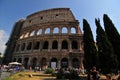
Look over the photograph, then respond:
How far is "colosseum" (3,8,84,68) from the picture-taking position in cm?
3481

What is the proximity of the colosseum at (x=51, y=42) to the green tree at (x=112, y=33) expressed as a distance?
12.9 metres

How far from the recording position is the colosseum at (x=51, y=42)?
34.8 metres

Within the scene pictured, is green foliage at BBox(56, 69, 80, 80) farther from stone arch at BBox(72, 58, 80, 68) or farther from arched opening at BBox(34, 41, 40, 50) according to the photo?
arched opening at BBox(34, 41, 40, 50)

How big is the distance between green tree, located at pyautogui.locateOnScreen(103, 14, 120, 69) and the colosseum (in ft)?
42.3

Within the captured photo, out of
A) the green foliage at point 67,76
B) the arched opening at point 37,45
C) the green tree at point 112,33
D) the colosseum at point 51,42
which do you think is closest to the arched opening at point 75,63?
the colosseum at point 51,42

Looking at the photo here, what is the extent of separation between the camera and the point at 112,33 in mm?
22125

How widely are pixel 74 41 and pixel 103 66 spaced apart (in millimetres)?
17035

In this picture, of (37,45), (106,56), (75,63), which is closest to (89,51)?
(106,56)

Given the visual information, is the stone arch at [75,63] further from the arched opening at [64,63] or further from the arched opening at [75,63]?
the arched opening at [64,63]

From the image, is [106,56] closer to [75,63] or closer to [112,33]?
[112,33]

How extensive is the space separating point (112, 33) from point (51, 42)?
1677 centimetres

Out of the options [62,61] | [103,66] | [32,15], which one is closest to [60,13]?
[32,15]

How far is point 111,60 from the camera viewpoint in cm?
1931

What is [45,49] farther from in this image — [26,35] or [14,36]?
[14,36]
